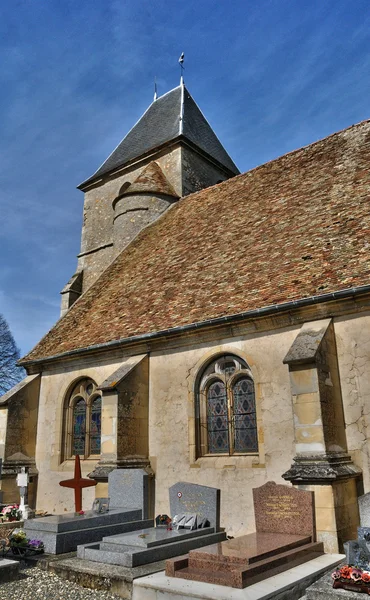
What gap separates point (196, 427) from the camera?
9383 mm

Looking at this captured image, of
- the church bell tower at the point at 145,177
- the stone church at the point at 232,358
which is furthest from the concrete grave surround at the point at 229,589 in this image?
the church bell tower at the point at 145,177

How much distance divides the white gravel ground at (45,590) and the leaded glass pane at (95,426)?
4.77 metres

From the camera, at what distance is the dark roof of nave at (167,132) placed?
19266 millimetres

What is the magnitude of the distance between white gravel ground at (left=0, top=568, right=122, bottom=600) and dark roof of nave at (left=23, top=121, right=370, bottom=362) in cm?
490

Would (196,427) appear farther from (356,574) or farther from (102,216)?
(102,216)

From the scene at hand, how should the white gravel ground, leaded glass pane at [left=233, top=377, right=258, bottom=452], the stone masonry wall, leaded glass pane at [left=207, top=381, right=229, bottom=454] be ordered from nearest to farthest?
the white gravel ground → leaded glass pane at [left=233, top=377, right=258, bottom=452] → leaded glass pane at [left=207, top=381, right=229, bottom=454] → the stone masonry wall

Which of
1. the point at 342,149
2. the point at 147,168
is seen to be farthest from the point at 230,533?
the point at 147,168

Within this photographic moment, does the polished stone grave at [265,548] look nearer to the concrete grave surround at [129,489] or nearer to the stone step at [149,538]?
the stone step at [149,538]

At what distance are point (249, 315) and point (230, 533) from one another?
384 cm

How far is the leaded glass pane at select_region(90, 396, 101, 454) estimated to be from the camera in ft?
36.8

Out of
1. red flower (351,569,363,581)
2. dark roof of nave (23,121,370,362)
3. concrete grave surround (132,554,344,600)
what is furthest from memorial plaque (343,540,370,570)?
dark roof of nave (23,121,370,362)

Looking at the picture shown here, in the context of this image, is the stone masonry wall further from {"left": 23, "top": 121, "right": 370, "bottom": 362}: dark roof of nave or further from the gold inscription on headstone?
the gold inscription on headstone

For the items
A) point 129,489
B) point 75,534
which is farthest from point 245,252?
point 75,534

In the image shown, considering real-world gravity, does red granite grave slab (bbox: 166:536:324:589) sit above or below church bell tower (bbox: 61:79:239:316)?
below
